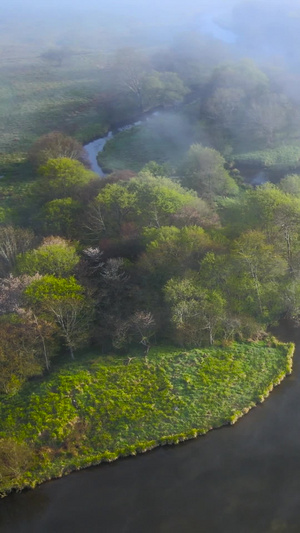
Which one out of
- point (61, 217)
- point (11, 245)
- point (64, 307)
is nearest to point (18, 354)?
point (64, 307)

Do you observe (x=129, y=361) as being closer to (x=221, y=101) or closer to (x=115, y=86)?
(x=221, y=101)

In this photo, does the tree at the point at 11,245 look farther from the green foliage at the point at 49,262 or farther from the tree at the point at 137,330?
the tree at the point at 137,330

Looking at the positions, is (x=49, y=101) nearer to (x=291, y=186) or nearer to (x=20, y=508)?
(x=291, y=186)

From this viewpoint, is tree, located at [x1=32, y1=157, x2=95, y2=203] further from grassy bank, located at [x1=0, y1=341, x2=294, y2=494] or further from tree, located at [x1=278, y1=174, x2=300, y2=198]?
grassy bank, located at [x1=0, y1=341, x2=294, y2=494]

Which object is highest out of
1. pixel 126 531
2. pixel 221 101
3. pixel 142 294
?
pixel 221 101

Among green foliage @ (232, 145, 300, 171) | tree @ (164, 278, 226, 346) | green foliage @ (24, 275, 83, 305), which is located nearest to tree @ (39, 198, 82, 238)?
green foliage @ (24, 275, 83, 305)

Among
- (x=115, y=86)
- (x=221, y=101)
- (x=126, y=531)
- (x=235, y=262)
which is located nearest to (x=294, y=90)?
(x=221, y=101)

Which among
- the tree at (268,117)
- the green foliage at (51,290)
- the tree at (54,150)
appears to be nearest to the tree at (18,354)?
the green foliage at (51,290)
